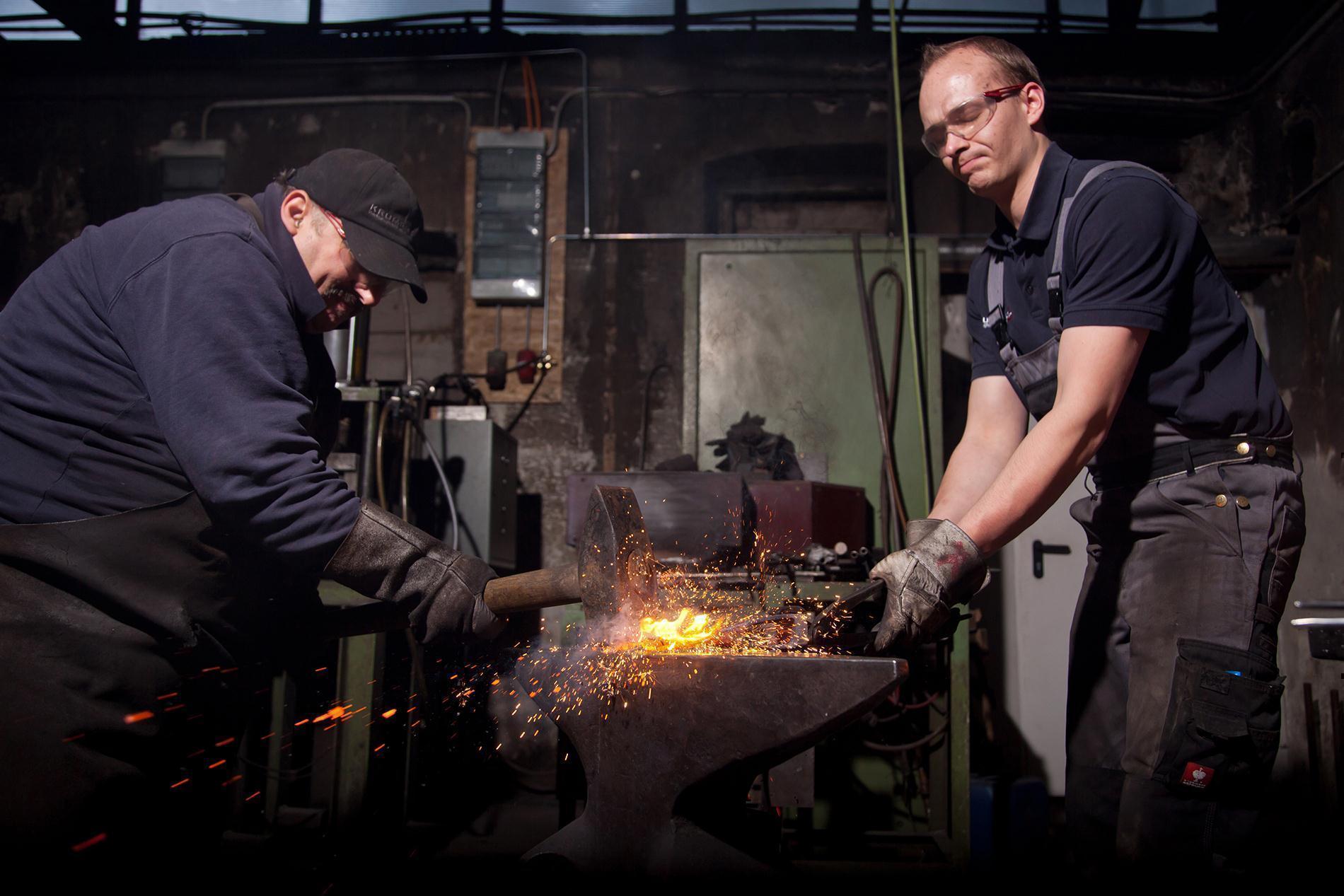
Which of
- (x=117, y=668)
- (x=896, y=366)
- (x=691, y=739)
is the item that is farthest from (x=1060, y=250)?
(x=896, y=366)

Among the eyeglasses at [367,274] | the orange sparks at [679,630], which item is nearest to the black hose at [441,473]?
the eyeglasses at [367,274]

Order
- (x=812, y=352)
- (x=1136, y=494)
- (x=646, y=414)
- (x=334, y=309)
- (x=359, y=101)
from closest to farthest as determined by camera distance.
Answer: (x=1136, y=494) < (x=334, y=309) < (x=812, y=352) < (x=646, y=414) < (x=359, y=101)

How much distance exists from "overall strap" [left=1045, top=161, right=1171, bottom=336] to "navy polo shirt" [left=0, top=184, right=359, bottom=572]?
1.49 m

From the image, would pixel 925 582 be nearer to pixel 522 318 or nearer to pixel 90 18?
pixel 522 318

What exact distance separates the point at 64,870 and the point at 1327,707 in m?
4.84

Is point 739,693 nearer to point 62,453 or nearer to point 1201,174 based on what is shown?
point 62,453

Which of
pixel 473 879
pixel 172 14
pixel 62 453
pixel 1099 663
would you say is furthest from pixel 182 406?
pixel 172 14

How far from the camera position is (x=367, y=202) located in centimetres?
197

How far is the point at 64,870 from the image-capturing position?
1485 mm

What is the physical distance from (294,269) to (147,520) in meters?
0.61

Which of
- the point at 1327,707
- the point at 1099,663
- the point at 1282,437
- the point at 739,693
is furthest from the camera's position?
the point at 1327,707

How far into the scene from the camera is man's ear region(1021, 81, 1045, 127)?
1.97 meters

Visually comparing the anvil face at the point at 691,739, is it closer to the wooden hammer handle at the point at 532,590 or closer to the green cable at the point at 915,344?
the wooden hammer handle at the point at 532,590

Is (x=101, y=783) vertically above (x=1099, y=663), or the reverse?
(x=1099, y=663)
